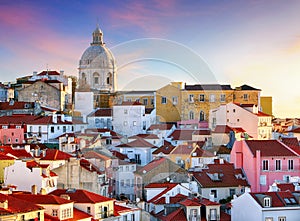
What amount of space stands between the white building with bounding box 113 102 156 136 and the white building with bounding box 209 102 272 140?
21.2 feet

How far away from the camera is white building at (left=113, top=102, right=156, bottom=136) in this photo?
211 feet

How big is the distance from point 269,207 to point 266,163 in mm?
11330

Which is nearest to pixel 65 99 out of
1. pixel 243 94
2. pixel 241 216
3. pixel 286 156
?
pixel 243 94

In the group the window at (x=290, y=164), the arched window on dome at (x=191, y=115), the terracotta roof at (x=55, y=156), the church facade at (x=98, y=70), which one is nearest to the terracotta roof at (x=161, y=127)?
the arched window on dome at (x=191, y=115)

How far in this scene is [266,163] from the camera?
4284 cm

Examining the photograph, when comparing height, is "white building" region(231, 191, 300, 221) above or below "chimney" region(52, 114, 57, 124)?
below

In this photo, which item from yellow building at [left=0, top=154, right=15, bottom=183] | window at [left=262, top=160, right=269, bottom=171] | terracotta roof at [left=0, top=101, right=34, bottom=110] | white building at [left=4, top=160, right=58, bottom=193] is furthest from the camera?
terracotta roof at [left=0, top=101, right=34, bottom=110]

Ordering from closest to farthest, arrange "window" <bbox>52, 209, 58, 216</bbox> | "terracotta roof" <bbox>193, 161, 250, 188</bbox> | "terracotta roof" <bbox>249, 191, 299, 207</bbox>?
"window" <bbox>52, 209, 58, 216</bbox> → "terracotta roof" <bbox>249, 191, 299, 207</bbox> → "terracotta roof" <bbox>193, 161, 250, 188</bbox>

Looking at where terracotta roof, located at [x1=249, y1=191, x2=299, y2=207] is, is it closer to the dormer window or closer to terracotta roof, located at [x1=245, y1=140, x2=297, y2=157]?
the dormer window

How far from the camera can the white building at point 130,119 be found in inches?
2530

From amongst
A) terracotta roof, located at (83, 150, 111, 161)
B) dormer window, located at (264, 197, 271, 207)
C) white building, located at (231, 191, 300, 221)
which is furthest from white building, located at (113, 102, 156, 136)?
dormer window, located at (264, 197, 271, 207)

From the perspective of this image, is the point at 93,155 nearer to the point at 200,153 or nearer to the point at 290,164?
the point at 200,153

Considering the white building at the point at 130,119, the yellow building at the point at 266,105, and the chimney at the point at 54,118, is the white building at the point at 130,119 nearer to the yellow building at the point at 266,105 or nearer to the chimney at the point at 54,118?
the chimney at the point at 54,118

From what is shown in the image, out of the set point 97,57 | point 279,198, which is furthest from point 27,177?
point 97,57
